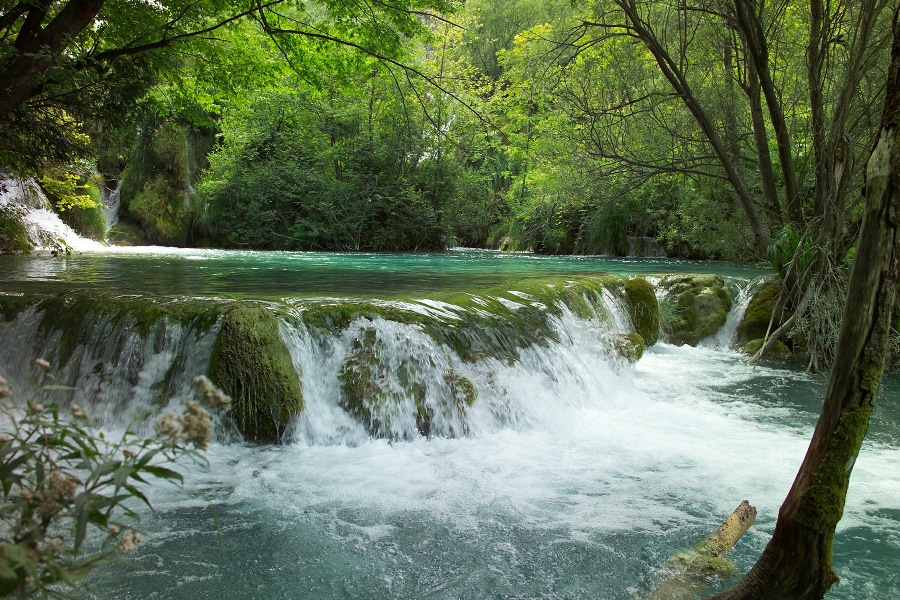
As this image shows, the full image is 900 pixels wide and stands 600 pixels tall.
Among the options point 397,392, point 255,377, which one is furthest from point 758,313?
point 255,377

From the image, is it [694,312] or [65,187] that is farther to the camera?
[65,187]

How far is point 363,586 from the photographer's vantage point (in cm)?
309

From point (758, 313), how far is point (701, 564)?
312 inches

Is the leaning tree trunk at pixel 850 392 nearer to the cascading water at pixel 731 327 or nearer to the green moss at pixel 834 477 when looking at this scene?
the green moss at pixel 834 477

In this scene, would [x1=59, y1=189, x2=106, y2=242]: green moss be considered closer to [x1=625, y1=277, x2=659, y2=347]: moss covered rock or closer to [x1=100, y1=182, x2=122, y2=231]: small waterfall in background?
[x1=100, y1=182, x2=122, y2=231]: small waterfall in background

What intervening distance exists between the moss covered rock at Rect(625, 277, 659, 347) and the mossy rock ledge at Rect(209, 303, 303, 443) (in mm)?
6320

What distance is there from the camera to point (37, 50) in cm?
484

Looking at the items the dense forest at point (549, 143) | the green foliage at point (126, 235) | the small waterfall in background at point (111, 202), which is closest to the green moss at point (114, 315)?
the dense forest at point (549, 143)

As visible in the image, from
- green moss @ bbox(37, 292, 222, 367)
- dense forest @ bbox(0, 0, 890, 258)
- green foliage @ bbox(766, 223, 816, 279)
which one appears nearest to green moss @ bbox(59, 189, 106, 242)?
dense forest @ bbox(0, 0, 890, 258)

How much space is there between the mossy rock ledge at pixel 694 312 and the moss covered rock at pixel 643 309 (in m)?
0.53

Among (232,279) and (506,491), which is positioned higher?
(232,279)

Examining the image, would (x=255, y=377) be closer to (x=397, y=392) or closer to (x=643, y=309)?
Answer: (x=397, y=392)

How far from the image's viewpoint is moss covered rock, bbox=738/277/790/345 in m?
9.91

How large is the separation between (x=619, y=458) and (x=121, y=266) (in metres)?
9.27
